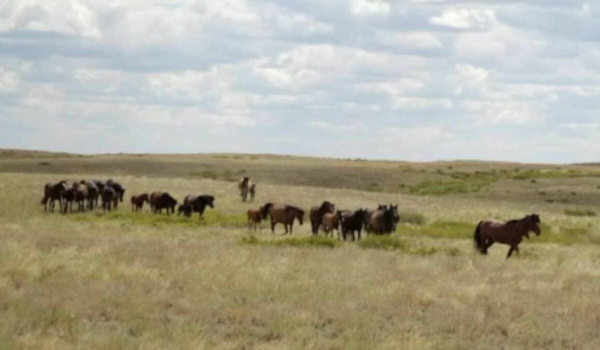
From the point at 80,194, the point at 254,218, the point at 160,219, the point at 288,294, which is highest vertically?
the point at 80,194

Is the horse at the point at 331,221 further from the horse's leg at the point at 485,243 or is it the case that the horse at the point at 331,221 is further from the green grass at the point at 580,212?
the green grass at the point at 580,212

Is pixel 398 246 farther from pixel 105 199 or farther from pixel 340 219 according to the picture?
pixel 105 199

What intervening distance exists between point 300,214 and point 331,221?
3246 millimetres

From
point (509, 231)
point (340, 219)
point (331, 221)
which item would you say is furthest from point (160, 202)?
point (509, 231)

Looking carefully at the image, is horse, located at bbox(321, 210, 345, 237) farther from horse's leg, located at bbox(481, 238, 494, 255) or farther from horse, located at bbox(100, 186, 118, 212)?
horse, located at bbox(100, 186, 118, 212)

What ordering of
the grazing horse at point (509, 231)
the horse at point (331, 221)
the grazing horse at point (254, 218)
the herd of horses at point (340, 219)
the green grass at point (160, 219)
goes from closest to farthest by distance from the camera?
the grazing horse at point (509, 231) → the herd of horses at point (340, 219) → the horse at point (331, 221) → the grazing horse at point (254, 218) → the green grass at point (160, 219)

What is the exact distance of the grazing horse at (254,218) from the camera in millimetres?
39094

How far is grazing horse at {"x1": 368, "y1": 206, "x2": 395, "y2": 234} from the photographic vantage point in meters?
34.0

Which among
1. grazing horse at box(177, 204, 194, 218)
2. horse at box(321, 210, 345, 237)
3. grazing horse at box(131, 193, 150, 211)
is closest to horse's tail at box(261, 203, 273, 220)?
horse at box(321, 210, 345, 237)

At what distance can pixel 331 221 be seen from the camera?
35438 mm

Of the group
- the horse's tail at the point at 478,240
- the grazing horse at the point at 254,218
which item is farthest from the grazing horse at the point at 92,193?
the horse's tail at the point at 478,240

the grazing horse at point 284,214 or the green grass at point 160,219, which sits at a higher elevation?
the grazing horse at point 284,214

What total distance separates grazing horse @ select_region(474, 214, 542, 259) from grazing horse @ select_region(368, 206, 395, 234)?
496 cm

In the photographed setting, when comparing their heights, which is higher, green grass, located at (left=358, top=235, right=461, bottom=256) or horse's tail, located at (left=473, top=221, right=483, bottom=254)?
horse's tail, located at (left=473, top=221, right=483, bottom=254)
